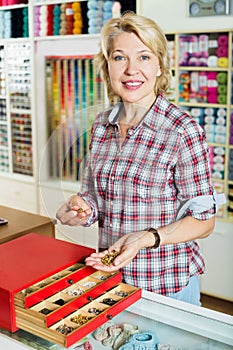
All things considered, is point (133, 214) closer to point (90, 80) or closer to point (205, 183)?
point (205, 183)

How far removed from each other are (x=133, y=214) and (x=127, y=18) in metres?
0.46

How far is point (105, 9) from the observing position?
3.58 meters

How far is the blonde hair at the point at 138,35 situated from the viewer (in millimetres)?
1202

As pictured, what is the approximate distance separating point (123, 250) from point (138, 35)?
50cm

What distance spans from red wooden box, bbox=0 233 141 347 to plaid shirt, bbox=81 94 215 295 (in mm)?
103

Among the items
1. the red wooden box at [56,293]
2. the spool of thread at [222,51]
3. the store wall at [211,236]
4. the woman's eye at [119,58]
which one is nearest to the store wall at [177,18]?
the store wall at [211,236]

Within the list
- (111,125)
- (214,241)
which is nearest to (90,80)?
(214,241)

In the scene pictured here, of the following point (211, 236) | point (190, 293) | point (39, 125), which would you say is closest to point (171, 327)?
point (190, 293)

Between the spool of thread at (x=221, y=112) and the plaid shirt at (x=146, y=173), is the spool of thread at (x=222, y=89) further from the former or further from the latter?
the plaid shirt at (x=146, y=173)

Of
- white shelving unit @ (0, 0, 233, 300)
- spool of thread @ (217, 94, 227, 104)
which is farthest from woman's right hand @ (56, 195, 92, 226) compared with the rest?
spool of thread @ (217, 94, 227, 104)

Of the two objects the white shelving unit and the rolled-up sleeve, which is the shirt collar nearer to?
the rolled-up sleeve

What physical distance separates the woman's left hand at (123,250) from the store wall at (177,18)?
2045 mm

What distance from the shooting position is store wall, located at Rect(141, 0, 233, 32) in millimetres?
2988

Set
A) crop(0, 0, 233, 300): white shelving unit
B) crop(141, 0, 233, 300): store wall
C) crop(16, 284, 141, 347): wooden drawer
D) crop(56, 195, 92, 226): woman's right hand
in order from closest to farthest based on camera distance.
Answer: crop(16, 284, 141, 347): wooden drawer
crop(56, 195, 92, 226): woman's right hand
crop(141, 0, 233, 300): store wall
crop(0, 0, 233, 300): white shelving unit
